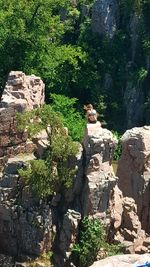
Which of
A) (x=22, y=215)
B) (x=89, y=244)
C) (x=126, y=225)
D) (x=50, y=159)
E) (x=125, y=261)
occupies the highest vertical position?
(x=50, y=159)

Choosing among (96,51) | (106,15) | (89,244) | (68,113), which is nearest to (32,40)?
(68,113)

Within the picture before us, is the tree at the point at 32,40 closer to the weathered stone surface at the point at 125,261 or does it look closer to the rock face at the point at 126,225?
the rock face at the point at 126,225

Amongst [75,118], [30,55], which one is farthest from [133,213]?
[30,55]

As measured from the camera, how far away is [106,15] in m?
43.8

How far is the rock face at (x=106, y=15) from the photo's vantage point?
1725 inches

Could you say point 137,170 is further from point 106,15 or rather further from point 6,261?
point 106,15

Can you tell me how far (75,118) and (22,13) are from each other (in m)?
6.75

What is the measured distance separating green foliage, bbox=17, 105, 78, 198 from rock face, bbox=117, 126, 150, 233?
2.94 meters

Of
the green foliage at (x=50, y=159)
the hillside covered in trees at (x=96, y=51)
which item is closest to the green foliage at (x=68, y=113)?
the hillside covered in trees at (x=96, y=51)

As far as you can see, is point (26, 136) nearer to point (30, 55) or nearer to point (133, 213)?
point (133, 213)

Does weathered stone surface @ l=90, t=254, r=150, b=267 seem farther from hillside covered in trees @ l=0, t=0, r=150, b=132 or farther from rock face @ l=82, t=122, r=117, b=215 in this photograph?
hillside covered in trees @ l=0, t=0, r=150, b=132

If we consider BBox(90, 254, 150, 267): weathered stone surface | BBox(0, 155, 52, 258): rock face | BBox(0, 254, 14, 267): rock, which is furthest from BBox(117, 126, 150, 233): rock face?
BBox(90, 254, 150, 267): weathered stone surface

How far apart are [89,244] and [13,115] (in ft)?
21.9

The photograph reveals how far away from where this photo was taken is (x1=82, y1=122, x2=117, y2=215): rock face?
26.5 metres
